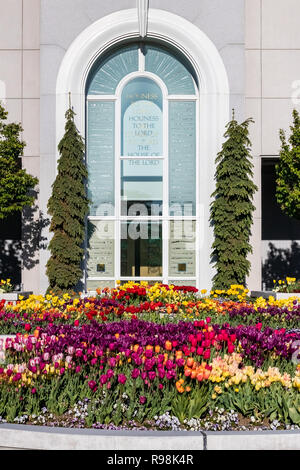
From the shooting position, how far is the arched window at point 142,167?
15.6 meters

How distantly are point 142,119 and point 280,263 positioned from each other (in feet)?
23.8

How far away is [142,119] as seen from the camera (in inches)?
625

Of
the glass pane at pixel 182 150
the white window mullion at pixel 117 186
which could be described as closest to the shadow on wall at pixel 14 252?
the white window mullion at pixel 117 186

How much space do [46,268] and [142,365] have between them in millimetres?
10211

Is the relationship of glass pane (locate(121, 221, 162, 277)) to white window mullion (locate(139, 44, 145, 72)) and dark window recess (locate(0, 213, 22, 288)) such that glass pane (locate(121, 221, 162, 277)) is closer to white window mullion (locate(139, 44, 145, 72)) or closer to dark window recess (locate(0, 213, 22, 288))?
dark window recess (locate(0, 213, 22, 288))

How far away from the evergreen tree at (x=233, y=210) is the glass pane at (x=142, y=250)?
1.73 m

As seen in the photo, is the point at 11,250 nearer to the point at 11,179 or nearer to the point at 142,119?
the point at 11,179

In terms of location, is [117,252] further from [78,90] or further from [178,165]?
[78,90]

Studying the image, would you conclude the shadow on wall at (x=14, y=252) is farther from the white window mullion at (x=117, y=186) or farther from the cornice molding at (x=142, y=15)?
the cornice molding at (x=142, y=15)

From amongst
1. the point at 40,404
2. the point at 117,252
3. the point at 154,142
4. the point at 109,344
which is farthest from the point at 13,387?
the point at 154,142

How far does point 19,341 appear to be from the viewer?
582 centimetres

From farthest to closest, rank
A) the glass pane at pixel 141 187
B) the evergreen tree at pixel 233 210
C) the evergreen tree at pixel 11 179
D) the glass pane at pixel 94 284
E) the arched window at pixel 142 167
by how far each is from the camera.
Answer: the glass pane at pixel 141 187, the arched window at pixel 142 167, the glass pane at pixel 94 284, the evergreen tree at pixel 233 210, the evergreen tree at pixel 11 179

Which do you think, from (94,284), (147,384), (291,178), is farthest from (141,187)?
(147,384)
